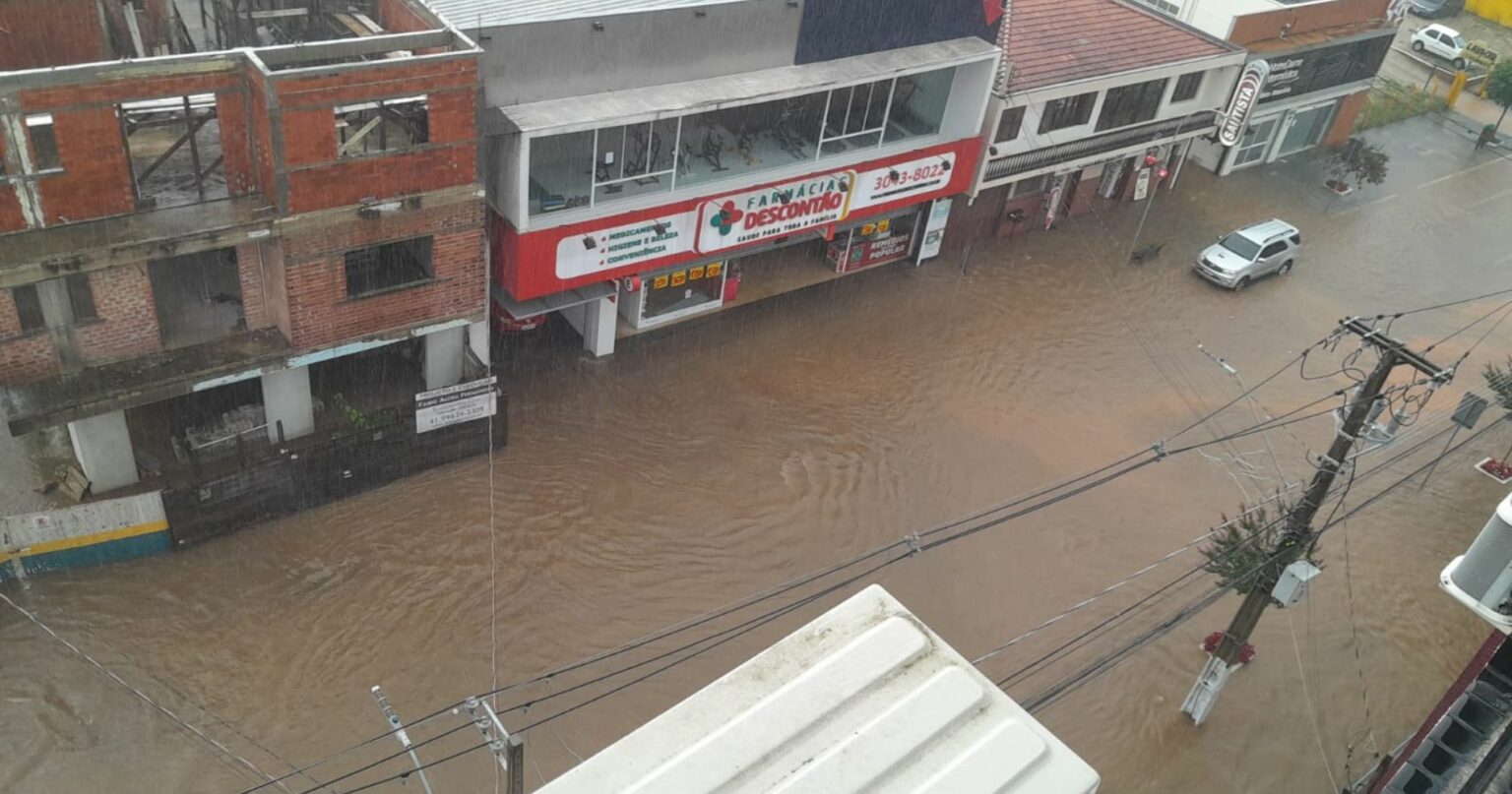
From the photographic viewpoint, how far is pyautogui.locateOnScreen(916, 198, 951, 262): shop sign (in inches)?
1206

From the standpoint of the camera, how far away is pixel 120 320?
19.0m

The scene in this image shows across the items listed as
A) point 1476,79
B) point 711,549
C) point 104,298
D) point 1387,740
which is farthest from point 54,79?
point 1476,79

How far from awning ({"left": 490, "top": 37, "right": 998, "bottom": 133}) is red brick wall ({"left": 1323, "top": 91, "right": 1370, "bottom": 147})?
69.5 ft

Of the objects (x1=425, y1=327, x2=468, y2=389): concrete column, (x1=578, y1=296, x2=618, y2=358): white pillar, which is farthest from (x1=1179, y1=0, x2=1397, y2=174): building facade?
(x1=425, y1=327, x2=468, y2=389): concrete column

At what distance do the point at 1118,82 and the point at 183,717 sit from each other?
89.6 feet

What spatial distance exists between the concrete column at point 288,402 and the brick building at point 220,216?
1.7 inches

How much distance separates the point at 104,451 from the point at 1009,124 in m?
22.4

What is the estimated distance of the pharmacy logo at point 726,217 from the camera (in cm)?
2508

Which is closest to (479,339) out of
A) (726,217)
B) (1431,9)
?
(726,217)

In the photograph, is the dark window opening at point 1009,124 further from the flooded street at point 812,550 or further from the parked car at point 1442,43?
the parked car at point 1442,43

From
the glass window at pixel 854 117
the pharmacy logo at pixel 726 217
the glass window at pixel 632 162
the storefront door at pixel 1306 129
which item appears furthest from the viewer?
the storefront door at pixel 1306 129

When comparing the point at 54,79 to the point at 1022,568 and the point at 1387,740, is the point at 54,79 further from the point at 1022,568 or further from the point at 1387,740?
the point at 1387,740

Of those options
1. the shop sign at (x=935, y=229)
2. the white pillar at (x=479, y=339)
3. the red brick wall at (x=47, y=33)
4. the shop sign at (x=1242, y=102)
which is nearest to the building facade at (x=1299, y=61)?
the shop sign at (x=1242, y=102)

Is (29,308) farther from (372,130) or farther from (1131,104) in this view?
(1131,104)
